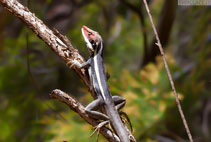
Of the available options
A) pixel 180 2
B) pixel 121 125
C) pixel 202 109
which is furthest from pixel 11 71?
pixel 202 109

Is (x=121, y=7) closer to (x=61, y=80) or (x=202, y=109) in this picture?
(x=61, y=80)

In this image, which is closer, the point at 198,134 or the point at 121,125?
the point at 121,125

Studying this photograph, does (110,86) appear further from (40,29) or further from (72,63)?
(40,29)

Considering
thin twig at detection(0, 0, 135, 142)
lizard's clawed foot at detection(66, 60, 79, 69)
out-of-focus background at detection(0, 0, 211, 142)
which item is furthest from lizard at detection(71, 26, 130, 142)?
out-of-focus background at detection(0, 0, 211, 142)

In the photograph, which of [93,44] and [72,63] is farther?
[93,44]

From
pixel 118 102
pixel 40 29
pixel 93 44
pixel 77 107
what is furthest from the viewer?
pixel 93 44

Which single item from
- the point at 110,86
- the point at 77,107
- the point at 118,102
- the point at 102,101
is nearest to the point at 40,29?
the point at 77,107

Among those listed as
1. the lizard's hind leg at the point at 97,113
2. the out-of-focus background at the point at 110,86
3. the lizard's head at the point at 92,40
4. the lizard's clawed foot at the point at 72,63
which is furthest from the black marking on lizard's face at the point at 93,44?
the out-of-focus background at the point at 110,86

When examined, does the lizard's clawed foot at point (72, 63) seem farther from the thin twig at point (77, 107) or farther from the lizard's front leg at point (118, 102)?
the lizard's front leg at point (118, 102)
